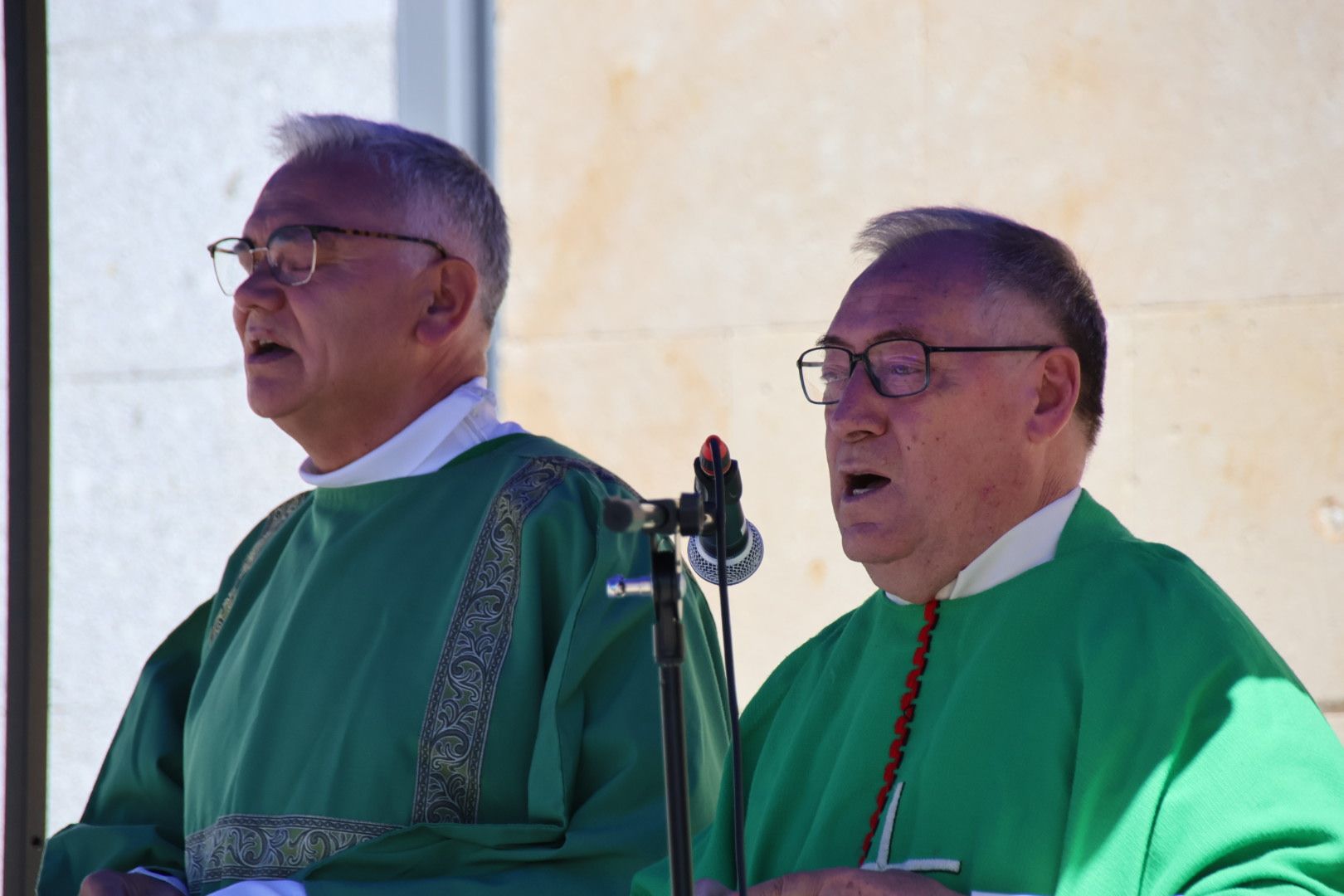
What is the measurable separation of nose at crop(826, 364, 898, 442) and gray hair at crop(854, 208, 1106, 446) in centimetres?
25

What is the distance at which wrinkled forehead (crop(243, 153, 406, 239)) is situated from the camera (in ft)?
12.3

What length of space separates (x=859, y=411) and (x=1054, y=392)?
319mm

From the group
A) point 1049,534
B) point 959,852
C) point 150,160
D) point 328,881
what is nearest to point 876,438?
point 1049,534

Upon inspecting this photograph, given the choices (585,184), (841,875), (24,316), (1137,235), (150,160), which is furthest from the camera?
(150,160)

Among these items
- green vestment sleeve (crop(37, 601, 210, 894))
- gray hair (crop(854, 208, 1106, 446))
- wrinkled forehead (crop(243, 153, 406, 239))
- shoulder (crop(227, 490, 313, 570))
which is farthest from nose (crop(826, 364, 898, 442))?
green vestment sleeve (crop(37, 601, 210, 894))

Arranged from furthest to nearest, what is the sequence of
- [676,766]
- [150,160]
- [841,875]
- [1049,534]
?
1. [150,160]
2. [1049,534]
3. [841,875]
4. [676,766]

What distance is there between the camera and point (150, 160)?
5758 mm

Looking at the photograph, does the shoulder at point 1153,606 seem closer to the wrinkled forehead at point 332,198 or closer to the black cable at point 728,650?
the black cable at point 728,650

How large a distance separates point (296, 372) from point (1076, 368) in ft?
5.40

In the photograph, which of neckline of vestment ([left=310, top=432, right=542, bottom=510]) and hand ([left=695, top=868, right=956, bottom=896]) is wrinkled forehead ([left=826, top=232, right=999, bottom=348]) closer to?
hand ([left=695, top=868, right=956, bottom=896])

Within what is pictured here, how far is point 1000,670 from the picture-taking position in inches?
105

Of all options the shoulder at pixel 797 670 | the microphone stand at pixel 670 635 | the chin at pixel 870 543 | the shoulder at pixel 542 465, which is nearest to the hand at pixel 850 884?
the microphone stand at pixel 670 635

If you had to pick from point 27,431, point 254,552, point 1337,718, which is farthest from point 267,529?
point 1337,718

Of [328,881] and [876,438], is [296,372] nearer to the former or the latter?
[328,881]
